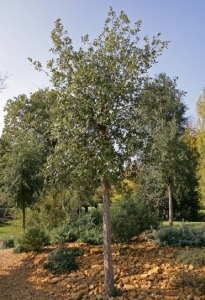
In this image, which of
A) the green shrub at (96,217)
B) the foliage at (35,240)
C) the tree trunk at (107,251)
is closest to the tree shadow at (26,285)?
the foliage at (35,240)

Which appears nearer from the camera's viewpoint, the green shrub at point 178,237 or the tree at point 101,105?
the tree at point 101,105

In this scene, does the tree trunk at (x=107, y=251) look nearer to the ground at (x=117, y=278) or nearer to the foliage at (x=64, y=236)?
the ground at (x=117, y=278)

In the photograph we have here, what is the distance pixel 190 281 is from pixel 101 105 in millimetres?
3227

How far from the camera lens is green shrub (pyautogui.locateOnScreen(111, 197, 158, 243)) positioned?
21.9 feet

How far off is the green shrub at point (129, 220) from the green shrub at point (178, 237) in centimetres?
39

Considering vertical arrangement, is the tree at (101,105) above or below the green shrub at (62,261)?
above

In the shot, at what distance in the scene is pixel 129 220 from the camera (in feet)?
22.2

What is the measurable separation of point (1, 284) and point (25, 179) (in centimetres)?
432

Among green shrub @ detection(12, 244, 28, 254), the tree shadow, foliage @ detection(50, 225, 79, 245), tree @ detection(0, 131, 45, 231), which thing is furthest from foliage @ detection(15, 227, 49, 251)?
tree @ detection(0, 131, 45, 231)

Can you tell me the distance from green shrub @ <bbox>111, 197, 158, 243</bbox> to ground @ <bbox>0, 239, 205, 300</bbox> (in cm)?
35

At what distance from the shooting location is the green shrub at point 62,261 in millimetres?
5742

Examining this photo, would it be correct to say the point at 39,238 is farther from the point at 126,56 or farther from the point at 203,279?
the point at 126,56

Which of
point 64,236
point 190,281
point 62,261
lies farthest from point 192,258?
point 64,236

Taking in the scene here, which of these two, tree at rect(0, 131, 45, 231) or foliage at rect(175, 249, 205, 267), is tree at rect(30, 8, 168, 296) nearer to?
foliage at rect(175, 249, 205, 267)
